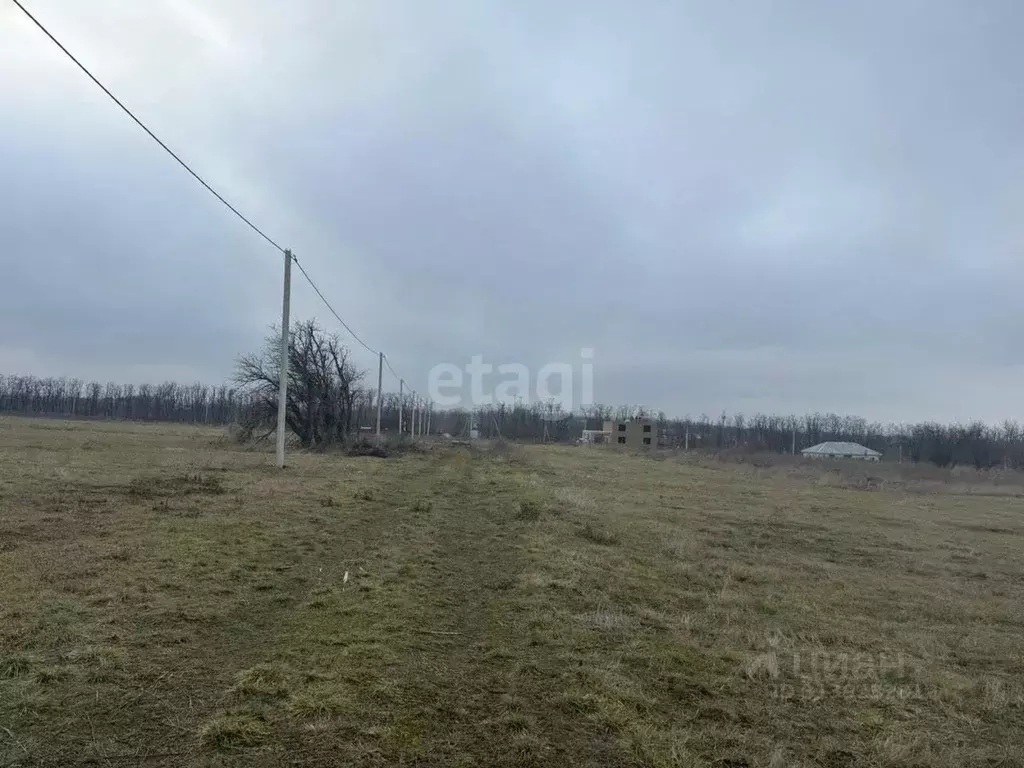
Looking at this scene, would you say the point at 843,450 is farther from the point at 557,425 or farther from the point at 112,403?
the point at 112,403

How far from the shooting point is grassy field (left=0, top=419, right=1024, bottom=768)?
3.76 m

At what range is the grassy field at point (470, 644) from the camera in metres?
3.76

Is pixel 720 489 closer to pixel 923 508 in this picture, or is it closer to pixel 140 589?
pixel 923 508

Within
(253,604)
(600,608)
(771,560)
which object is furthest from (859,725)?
(771,560)

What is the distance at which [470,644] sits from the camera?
5.50 metres

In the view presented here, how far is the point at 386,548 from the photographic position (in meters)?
9.31

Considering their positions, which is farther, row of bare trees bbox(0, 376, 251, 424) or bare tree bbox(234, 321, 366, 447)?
row of bare trees bbox(0, 376, 251, 424)

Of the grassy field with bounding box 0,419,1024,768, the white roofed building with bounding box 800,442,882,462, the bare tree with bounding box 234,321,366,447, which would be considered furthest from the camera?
the white roofed building with bounding box 800,442,882,462

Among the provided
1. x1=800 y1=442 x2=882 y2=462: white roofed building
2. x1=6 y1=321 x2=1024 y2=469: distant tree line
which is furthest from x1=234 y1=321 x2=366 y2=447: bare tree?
A: x1=800 y1=442 x2=882 y2=462: white roofed building

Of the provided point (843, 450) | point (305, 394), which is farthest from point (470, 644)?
point (843, 450)

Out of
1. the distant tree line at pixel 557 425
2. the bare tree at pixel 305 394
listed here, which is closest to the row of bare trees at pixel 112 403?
the distant tree line at pixel 557 425

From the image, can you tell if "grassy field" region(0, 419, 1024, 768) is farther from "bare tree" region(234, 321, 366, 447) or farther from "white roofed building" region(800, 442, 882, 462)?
"white roofed building" region(800, 442, 882, 462)

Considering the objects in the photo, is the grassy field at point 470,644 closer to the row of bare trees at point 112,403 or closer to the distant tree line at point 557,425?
the distant tree line at point 557,425

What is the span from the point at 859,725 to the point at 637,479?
25931 mm
